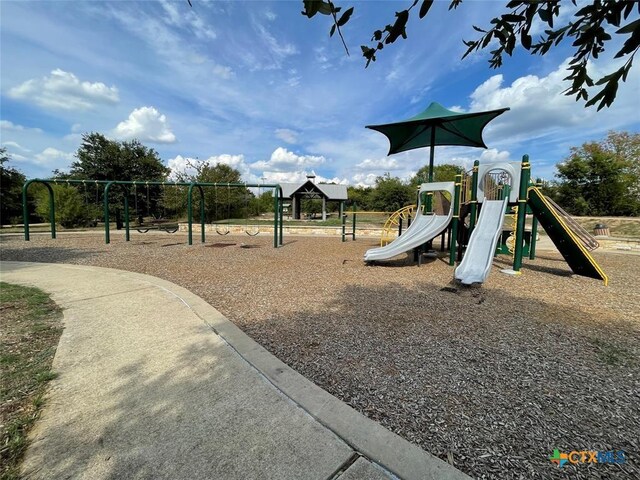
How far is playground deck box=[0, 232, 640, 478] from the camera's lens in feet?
6.13

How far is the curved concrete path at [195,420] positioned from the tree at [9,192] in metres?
27.1

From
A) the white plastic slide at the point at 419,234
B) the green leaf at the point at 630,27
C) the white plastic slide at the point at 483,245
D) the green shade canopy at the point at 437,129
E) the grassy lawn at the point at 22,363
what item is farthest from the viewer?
the green shade canopy at the point at 437,129

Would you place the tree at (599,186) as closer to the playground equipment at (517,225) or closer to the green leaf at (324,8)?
the playground equipment at (517,225)

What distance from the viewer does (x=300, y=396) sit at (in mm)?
2146

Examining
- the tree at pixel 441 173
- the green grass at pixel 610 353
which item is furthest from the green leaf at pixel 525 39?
the tree at pixel 441 173

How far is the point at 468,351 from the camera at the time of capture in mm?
3018

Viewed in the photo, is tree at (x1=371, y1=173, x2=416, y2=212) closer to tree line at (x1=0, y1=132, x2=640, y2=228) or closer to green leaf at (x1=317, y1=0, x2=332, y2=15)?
tree line at (x1=0, y1=132, x2=640, y2=228)

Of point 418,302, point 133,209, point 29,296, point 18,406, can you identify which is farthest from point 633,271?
point 133,209

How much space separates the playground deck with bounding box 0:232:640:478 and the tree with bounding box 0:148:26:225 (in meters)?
23.4

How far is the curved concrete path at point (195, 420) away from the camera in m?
1.54

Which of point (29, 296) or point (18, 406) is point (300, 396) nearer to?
point (18, 406)

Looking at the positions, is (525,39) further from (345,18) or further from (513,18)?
(345,18)

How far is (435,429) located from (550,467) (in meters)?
0.59

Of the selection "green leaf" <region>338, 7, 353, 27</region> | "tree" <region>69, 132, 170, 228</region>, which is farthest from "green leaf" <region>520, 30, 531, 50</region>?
"tree" <region>69, 132, 170, 228</region>
